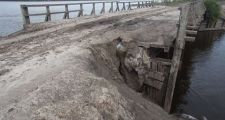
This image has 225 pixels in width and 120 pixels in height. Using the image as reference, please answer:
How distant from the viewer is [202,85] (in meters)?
13.9

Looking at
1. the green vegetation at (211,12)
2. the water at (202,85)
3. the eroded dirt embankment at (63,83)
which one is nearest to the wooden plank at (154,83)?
the eroded dirt embankment at (63,83)

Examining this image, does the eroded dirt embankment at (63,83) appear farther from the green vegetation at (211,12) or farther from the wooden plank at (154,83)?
the green vegetation at (211,12)

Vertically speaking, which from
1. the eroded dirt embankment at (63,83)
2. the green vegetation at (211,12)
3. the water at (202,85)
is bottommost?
the water at (202,85)

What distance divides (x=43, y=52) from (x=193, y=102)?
7.18m

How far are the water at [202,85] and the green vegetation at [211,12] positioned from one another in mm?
12306

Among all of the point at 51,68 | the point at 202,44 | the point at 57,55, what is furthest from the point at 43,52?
the point at 202,44

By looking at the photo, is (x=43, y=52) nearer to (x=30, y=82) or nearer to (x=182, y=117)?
(x=30, y=82)

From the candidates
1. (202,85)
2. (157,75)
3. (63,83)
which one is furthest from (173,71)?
(63,83)

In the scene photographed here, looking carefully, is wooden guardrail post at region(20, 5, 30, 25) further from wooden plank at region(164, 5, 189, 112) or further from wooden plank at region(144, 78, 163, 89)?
wooden plank at region(164, 5, 189, 112)

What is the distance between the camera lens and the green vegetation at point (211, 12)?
3381 centimetres

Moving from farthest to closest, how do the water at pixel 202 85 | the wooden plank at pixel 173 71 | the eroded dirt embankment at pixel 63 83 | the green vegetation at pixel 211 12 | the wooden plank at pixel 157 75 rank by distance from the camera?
1. the green vegetation at pixel 211 12
2. the water at pixel 202 85
3. the wooden plank at pixel 173 71
4. the wooden plank at pixel 157 75
5. the eroded dirt embankment at pixel 63 83

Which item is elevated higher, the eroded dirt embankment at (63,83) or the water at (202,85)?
the eroded dirt embankment at (63,83)

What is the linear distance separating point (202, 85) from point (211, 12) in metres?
23.0

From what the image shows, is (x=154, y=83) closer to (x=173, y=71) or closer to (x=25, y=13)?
(x=173, y=71)
